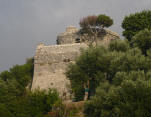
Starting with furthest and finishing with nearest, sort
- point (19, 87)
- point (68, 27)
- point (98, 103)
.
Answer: point (68, 27) → point (19, 87) → point (98, 103)

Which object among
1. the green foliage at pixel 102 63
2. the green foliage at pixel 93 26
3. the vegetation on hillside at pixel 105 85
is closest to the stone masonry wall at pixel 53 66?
the vegetation on hillside at pixel 105 85

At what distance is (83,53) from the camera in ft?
75.3

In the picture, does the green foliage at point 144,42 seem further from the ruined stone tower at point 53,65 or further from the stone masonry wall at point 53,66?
the stone masonry wall at point 53,66

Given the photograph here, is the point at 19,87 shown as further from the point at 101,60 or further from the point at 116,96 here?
the point at 116,96

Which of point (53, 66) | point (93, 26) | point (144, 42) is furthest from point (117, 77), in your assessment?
point (93, 26)

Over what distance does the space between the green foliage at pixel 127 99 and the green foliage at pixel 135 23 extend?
14.1 metres

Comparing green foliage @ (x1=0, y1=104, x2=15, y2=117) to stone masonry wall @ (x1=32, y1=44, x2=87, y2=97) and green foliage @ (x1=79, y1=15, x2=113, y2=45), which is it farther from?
green foliage @ (x1=79, y1=15, x2=113, y2=45)

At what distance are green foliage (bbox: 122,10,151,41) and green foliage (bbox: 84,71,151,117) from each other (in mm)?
14150

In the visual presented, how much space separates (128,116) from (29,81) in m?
17.6

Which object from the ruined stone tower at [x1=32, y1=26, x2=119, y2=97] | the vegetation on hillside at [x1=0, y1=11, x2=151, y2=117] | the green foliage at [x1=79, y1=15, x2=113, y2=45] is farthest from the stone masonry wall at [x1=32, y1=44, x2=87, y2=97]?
the green foliage at [x1=79, y1=15, x2=113, y2=45]

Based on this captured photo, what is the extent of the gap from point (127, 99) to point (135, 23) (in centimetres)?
1678

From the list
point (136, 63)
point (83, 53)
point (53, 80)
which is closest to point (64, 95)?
point (53, 80)

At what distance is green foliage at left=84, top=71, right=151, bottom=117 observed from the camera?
670 inches

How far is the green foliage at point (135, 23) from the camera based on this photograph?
3217 centimetres
